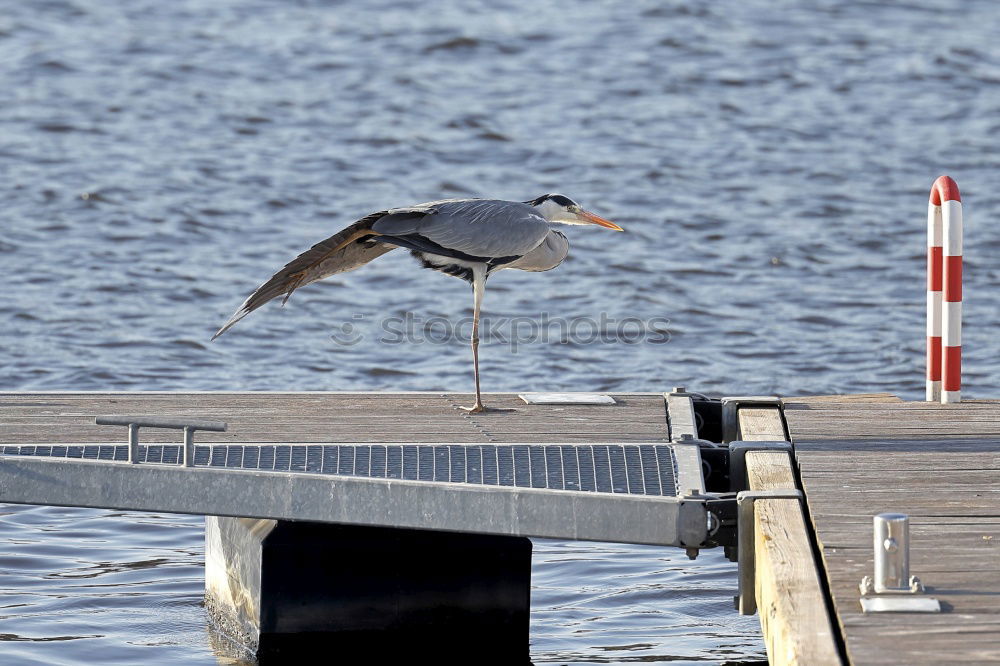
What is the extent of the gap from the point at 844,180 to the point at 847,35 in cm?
679

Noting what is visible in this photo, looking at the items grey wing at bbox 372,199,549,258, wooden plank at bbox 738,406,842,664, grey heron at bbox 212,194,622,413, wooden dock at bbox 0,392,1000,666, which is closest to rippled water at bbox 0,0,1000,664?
wooden dock at bbox 0,392,1000,666

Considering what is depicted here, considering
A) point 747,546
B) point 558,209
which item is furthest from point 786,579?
point 558,209

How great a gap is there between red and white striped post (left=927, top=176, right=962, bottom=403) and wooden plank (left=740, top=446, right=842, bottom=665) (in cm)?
195

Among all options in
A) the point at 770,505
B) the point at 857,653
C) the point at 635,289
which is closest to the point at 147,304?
the point at 635,289

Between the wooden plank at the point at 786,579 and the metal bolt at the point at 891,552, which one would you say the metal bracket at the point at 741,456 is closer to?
the wooden plank at the point at 786,579

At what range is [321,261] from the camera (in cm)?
717

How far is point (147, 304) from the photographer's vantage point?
46.4ft

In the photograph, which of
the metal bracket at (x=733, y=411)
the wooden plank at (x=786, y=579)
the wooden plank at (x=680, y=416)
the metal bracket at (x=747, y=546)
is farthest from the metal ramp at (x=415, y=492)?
the metal bracket at (x=733, y=411)

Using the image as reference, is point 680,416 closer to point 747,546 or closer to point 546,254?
point 546,254

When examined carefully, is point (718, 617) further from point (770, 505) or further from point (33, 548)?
point (33, 548)

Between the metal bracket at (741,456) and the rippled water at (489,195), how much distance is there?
85 cm

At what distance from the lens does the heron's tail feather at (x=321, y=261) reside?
7023 millimetres

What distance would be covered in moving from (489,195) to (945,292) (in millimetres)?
9814

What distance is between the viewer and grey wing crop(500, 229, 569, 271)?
25.7ft
